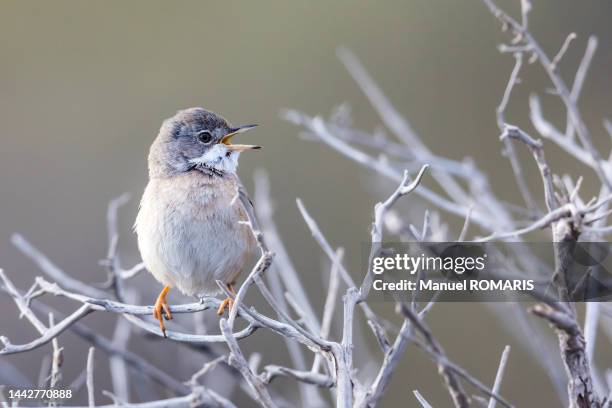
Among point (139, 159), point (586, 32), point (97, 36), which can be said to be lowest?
point (139, 159)

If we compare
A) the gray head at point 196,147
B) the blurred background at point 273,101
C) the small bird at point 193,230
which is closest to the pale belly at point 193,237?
the small bird at point 193,230

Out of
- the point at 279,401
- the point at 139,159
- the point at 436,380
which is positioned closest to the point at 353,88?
the point at 139,159

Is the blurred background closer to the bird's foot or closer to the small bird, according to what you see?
the small bird

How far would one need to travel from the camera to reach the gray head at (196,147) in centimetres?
503

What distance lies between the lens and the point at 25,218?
36.4 feet

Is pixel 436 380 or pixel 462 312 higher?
pixel 462 312

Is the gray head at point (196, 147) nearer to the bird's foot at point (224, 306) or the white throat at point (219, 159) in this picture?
the white throat at point (219, 159)

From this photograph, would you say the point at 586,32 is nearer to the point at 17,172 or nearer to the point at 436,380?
the point at 436,380

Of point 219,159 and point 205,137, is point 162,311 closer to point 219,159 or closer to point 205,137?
point 219,159

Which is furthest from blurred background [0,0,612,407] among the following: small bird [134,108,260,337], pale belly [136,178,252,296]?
pale belly [136,178,252,296]

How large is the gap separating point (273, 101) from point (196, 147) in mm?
6628

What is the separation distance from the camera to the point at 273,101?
1170 cm

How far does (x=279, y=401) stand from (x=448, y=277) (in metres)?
2.05

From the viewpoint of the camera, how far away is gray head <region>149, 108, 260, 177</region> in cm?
503
